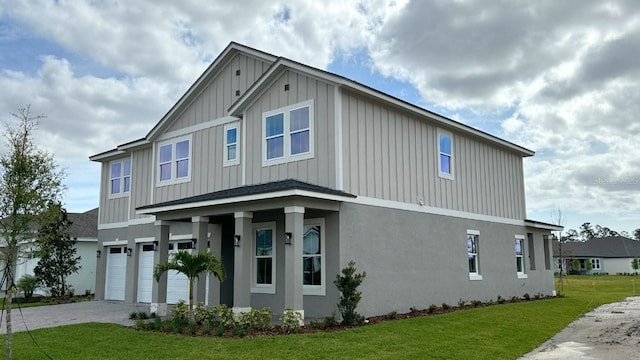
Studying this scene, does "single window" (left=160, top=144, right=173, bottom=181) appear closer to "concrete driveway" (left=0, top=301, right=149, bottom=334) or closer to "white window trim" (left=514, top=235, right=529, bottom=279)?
"concrete driveway" (left=0, top=301, right=149, bottom=334)

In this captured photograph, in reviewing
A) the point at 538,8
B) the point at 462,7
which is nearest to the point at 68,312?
the point at 462,7

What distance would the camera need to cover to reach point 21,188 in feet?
29.3

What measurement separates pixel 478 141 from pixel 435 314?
25.2ft

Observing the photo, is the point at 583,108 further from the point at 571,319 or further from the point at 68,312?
the point at 68,312

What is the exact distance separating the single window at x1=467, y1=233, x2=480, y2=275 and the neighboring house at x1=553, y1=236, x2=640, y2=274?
53294mm

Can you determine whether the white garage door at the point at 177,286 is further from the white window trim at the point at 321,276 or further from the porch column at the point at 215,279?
the white window trim at the point at 321,276

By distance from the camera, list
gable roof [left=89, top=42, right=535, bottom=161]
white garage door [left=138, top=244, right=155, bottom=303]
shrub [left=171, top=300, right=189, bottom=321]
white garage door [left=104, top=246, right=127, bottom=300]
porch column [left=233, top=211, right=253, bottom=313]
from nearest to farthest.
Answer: porch column [left=233, top=211, right=253, bottom=313] < shrub [left=171, top=300, right=189, bottom=321] < gable roof [left=89, top=42, right=535, bottom=161] < white garage door [left=138, top=244, right=155, bottom=303] < white garage door [left=104, top=246, right=127, bottom=300]

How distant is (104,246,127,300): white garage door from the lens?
22828mm

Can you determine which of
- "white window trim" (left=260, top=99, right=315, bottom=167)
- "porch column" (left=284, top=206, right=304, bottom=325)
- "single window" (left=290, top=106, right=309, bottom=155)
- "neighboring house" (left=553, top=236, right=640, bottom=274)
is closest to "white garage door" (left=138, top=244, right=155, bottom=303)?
"white window trim" (left=260, top=99, right=315, bottom=167)

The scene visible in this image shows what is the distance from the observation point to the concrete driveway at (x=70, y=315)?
14.7 m

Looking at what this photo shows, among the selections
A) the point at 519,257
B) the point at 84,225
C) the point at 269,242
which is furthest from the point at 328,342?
the point at 84,225

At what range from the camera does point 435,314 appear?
15242 millimetres

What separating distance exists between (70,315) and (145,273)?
15.4 ft

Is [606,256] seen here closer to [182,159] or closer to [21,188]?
[182,159]
